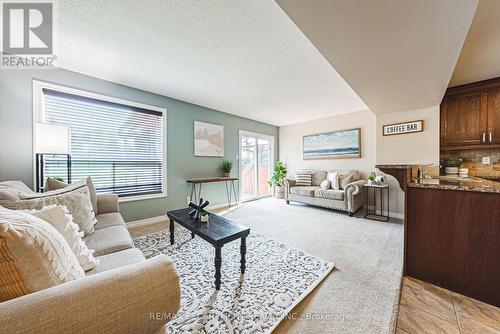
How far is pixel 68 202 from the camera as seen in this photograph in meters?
1.46

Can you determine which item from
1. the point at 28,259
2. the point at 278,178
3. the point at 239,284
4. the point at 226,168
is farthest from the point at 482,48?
the point at 278,178

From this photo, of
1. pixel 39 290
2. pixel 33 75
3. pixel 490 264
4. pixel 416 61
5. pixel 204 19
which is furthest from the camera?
pixel 33 75

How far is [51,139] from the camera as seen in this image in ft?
6.82

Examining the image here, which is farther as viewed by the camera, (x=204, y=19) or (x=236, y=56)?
(x=236, y=56)

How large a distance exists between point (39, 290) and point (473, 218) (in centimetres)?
255

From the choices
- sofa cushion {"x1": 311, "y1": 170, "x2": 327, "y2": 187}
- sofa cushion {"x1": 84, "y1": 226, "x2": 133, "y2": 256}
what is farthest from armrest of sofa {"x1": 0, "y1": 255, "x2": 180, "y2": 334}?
sofa cushion {"x1": 311, "y1": 170, "x2": 327, "y2": 187}

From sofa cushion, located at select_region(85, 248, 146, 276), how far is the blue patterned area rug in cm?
49

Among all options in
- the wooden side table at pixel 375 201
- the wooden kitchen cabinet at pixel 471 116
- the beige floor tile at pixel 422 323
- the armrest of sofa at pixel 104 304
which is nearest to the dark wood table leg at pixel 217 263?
the armrest of sofa at pixel 104 304

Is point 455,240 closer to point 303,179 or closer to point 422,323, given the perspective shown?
point 422,323

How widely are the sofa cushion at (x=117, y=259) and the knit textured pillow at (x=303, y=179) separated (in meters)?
4.06

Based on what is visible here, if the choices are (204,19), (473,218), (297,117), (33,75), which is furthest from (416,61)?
(33,75)

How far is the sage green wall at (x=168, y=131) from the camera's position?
7.22ft

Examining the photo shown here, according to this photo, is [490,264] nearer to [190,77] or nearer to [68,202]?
[68,202]

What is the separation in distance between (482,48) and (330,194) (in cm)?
274
